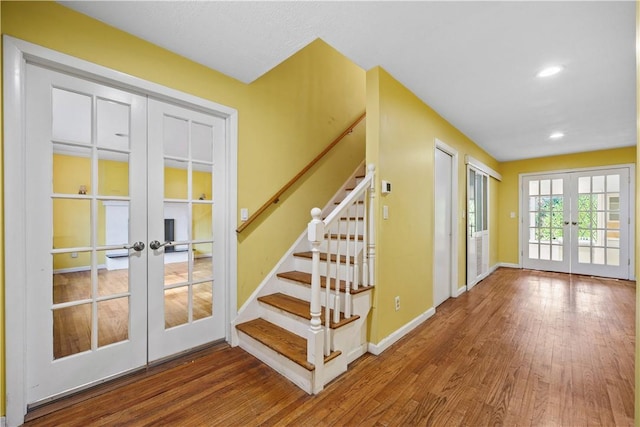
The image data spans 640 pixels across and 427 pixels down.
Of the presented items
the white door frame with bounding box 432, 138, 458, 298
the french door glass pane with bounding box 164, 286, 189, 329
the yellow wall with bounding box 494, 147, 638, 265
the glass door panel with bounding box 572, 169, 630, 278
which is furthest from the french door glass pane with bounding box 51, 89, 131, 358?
the glass door panel with bounding box 572, 169, 630, 278

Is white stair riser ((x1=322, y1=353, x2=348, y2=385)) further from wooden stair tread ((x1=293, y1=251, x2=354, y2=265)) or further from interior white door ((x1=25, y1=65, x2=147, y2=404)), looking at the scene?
interior white door ((x1=25, y1=65, x2=147, y2=404))

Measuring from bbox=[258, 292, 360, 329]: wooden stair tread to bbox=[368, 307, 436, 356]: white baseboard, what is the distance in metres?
0.40

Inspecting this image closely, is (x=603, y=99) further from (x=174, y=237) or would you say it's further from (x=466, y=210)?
(x=174, y=237)

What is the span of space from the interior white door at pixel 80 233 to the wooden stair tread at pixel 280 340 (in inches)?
29.8

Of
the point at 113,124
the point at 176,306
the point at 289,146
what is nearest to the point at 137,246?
the point at 176,306

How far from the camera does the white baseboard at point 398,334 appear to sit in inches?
86.0

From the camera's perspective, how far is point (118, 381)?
5.74 feet

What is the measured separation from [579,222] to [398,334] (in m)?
4.98

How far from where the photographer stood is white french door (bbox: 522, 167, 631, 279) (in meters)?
4.67

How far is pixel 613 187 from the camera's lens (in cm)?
475

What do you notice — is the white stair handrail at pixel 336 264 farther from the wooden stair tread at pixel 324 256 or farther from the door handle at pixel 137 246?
the door handle at pixel 137 246

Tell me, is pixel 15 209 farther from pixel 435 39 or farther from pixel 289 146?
pixel 435 39

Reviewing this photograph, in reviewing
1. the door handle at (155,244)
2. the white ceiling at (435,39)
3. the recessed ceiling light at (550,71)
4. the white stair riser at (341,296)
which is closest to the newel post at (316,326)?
the white stair riser at (341,296)

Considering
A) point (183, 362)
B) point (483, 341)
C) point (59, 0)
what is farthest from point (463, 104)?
point (183, 362)
